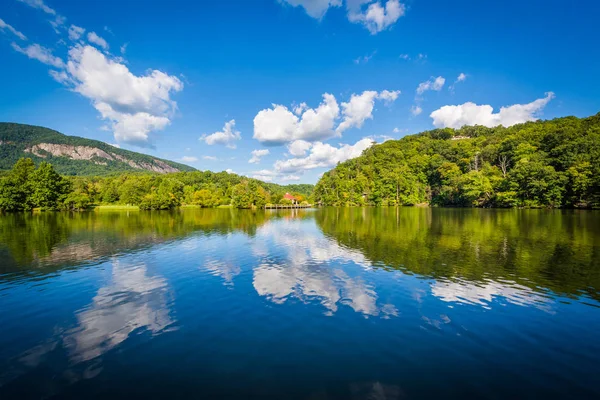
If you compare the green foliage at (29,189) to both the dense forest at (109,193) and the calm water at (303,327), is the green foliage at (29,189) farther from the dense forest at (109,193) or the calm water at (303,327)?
the calm water at (303,327)

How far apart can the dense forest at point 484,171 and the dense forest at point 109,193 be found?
1479 inches

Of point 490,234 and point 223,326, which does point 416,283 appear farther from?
point 490,234

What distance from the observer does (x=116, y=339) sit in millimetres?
8414

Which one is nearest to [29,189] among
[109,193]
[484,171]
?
[109,193]

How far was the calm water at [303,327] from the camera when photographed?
20.7 feet

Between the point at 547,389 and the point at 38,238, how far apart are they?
3679 cm

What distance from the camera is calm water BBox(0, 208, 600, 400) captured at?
248 inches

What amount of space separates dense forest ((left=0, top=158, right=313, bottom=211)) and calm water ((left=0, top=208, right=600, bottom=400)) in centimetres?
7589

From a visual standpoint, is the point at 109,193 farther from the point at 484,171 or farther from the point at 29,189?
the point at 484,171

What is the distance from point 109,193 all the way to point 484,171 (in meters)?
136

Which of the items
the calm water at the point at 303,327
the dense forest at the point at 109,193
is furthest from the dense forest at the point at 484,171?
the calm water at the point at 303,327

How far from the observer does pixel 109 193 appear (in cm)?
11419

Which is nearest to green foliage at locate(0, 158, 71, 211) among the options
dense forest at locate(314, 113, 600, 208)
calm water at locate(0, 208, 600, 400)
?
calm water at locate(0, 208, 600, 400)

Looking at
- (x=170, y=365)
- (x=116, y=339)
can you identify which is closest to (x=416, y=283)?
(x=170, y=365)
